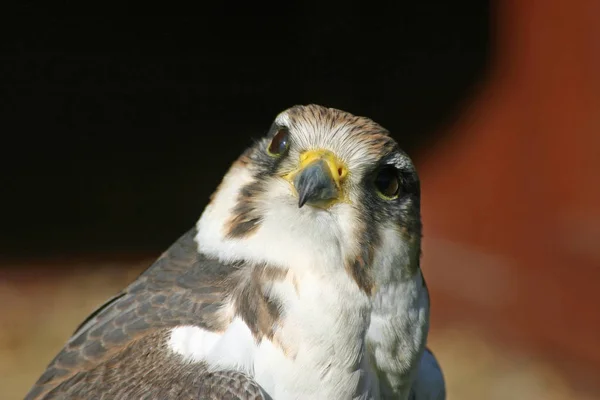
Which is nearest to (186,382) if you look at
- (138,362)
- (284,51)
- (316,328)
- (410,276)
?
(138,362)

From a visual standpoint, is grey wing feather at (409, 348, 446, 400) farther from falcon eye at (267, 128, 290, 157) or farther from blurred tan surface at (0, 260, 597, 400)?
blurred tan surface at (0, 260, 597, 400)

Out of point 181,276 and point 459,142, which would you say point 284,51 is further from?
point 181,276

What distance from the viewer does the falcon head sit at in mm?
2355

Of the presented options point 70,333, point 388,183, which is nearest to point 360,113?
point 70,333

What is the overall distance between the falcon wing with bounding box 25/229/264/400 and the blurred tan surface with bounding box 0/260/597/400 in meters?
3.14

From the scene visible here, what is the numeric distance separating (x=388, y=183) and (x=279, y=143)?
0.37 metres

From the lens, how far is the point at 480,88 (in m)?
6.07

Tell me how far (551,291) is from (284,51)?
9.16 feet

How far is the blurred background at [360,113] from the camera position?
18.6ft

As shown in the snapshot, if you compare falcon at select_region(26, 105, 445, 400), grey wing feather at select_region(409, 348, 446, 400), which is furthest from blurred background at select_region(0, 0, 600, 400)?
falcon at select_region(26, 105, 445, 400)

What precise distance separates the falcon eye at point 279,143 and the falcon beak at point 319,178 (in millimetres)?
71

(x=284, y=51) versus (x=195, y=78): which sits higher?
(x=284, y=51)

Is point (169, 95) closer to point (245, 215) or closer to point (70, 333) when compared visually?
point (70, 333)

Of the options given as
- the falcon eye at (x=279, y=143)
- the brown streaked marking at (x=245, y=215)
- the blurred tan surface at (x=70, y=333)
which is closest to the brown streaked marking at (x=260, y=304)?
the brown streaked marking at (x=245, y=215)
